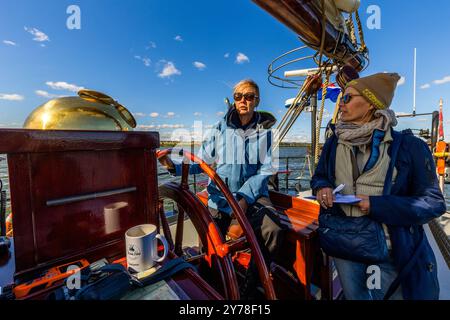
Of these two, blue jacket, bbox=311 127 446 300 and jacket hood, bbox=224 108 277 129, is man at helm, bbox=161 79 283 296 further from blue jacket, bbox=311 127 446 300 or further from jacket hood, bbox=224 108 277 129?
blue jacket, bbox=311 127 446 300

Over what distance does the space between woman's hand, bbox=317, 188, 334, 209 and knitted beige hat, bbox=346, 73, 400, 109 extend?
0.62m

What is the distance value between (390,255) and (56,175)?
1.78m

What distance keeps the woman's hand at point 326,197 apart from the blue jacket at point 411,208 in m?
0.21

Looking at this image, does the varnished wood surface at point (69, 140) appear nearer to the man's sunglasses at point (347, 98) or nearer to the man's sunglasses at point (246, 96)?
the man's sunglasses at point (246, 96)

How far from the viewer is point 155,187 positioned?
1.21 meters

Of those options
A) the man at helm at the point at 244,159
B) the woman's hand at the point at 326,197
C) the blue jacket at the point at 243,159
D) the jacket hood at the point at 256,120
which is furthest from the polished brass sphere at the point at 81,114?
the woman's hand at the point at 326,197

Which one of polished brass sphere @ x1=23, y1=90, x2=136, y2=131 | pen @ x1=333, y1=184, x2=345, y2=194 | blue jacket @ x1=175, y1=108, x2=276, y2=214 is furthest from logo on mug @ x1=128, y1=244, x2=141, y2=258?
pen @ x1=333, y1=184, x2=345, y2=194

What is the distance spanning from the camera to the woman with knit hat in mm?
1174

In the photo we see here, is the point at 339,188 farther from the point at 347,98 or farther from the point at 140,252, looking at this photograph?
the point at 140,252

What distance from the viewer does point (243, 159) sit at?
1.87 m

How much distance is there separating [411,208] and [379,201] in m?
0.16

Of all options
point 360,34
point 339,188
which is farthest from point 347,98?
point 360,34
